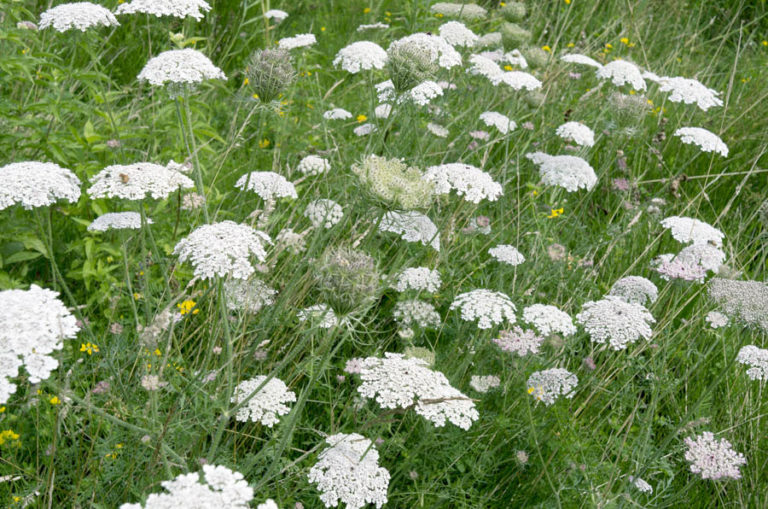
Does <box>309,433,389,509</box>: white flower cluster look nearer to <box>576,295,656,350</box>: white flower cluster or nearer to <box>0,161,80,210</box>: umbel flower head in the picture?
<box>576,295,656,350</box>: white flower cluster

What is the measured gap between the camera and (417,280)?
3330 mm

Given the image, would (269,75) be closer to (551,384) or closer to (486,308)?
(486,308)

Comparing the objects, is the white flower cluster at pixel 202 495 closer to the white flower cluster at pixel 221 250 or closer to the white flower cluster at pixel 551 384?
the white flower cluster at pixel 221 250

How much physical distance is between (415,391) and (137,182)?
49.5 inches

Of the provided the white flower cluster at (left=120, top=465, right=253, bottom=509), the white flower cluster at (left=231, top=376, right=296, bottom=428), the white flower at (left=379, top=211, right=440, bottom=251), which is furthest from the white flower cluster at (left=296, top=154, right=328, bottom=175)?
the white flower cluster at (left=120, top=465, right=253, bottom=509)

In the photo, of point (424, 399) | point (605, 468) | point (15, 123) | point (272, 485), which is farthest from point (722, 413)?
point (15, 123)

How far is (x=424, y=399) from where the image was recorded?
230 centimetres

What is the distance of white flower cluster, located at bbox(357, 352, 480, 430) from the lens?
7.77 feet

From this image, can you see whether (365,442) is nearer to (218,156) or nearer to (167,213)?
(167,213)

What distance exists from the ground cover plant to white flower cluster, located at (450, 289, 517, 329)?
0.6 inches

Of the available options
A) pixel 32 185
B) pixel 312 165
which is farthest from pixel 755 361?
pixel 32 185

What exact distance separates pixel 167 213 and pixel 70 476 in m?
1.94

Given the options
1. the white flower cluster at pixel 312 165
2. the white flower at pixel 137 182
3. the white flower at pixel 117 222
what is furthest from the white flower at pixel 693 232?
the white flower at pixel 117 222

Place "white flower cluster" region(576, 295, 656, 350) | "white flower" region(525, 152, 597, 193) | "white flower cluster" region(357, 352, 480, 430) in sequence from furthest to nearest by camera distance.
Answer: "white flower" region(525, 152, 597, 193) → "white flower cluster" region(576, 295, 656, 350) → "white flower cluster" region(357, 352, 480, 430)
